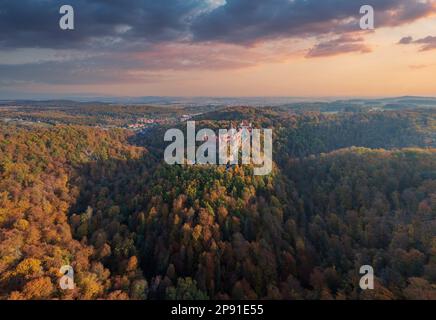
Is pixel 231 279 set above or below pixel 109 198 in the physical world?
below

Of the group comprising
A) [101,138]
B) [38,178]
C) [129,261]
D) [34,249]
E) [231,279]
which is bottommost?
[231,279]

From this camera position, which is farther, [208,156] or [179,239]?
[208,156]

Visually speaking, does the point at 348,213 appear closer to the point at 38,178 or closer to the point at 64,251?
the point at 64,251
